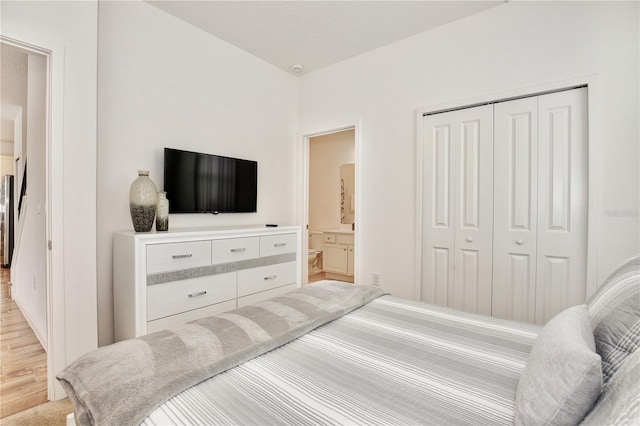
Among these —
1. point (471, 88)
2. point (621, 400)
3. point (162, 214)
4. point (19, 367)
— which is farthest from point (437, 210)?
point (19, 367)

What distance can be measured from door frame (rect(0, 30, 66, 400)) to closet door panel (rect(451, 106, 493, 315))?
2972mm

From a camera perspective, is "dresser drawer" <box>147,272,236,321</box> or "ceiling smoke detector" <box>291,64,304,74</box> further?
"ceiling smoke detector" <box>291,64,304,74</box>

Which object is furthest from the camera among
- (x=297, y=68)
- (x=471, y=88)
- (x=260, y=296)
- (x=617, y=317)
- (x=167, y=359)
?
(x=297, y=68)

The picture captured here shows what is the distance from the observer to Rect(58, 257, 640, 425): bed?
2.26ft

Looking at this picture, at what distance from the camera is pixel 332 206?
5.77 metres

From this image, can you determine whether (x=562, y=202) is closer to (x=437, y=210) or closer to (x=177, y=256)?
(x=437, y=210)

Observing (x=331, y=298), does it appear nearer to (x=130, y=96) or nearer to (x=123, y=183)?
(x=123, y=183)

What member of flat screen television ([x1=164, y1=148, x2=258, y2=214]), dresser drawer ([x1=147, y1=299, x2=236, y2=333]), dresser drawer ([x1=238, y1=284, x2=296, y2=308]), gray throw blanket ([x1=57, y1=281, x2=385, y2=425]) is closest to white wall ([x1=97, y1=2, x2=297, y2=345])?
flat screen television ([x1=164, y1=148, x2=258, y2=214])

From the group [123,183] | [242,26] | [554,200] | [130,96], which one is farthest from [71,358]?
[554,200]

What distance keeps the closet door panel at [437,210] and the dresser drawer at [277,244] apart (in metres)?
1.31

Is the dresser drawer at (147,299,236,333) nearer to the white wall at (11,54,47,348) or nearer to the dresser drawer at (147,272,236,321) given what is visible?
the dresser drawer at (147,272,236,321)

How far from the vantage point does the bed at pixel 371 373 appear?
69cm

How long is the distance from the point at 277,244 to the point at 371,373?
2.21 meters

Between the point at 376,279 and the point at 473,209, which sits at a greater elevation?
the point at 473,209
